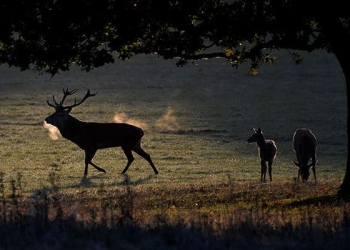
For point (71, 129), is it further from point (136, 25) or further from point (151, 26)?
point (136, 25)

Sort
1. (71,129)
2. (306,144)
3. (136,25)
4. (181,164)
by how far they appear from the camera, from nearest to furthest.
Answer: (136,25)
(306,144)
(71,129)
(181,164)

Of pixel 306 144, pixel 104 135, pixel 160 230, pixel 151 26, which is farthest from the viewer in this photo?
pixel 104 135

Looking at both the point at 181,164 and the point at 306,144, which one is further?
the point at 181,164

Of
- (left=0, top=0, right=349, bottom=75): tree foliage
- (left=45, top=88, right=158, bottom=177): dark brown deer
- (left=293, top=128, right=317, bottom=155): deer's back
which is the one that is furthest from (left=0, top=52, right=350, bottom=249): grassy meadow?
(left=0, top=0, right=349, bottom=75): tree foliage

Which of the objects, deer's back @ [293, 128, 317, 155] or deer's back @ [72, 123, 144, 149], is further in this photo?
deer's back @ [72, 123, 144, 149]

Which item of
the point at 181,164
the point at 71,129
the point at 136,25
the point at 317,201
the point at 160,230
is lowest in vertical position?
the point at 181,164

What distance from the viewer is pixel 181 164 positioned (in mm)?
31922

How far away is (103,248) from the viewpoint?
10234mm

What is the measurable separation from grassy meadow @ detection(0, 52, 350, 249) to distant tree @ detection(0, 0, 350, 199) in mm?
2612

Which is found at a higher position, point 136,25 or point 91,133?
point 136,25

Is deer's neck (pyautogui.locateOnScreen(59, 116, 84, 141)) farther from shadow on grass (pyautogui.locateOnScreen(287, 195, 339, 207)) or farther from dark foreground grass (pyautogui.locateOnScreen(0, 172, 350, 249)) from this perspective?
dark foreground grass (pyautogui.locateOnScreen(0, 172, 350, 249))

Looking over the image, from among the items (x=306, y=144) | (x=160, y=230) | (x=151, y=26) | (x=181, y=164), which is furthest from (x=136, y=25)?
(x=181, y=164)

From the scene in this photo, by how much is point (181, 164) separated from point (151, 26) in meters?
15.4

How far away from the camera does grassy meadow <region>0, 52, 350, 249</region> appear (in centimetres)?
1090
